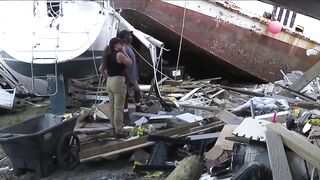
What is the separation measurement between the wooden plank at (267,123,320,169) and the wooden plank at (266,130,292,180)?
0.08 metres

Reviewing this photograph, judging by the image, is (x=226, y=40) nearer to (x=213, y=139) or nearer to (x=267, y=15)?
(x=267, y=15)

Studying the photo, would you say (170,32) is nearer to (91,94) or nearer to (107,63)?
(91,94)

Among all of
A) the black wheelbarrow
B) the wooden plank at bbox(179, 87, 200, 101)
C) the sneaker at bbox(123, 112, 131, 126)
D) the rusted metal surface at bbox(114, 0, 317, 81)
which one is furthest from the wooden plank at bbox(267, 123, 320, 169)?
the rusted metal surface at bbox(114, 0, 317, 81)

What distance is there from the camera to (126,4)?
13875 mm

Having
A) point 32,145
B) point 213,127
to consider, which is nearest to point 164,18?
point 213,127

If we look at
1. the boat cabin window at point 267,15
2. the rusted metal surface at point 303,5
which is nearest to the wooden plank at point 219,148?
the rusted metal surface at point 303,5

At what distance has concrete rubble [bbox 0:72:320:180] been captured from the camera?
488 centimetres

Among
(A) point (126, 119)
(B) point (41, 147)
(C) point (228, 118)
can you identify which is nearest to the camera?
(B) point (41, 147)

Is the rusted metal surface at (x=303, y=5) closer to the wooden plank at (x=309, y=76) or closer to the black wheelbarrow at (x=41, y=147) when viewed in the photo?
the black wheelbarrow at (x=41, y=147)

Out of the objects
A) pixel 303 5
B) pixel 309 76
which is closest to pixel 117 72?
pixel 309 76

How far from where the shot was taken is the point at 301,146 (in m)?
4.83

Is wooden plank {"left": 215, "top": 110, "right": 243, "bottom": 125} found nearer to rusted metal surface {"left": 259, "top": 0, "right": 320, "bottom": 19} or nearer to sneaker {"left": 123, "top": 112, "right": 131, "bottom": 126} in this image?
sneaker {"left": 123, "top": 112, "right": 131, "bottom": 126}

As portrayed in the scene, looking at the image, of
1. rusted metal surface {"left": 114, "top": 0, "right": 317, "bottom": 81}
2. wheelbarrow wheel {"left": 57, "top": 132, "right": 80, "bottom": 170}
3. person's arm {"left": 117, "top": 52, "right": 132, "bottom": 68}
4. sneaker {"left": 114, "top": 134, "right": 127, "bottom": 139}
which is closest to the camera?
wheelbarrow wheel {"left": 57, "top": 132, "right": 80, "bottom": 170}

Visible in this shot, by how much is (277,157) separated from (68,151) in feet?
10.5
